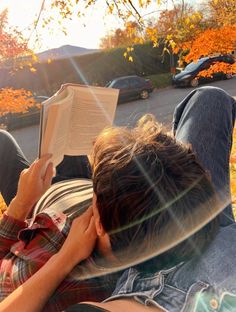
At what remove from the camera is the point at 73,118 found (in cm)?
158

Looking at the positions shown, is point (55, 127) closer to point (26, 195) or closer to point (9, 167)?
point (26, 195)

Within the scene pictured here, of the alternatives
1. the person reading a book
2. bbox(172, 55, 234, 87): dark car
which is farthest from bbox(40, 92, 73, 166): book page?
bbox(172, 55, 234, 87): dark car

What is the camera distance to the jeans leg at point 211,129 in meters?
1.42

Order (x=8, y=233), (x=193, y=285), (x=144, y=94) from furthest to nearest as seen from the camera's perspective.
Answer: (x=144, y=94) < (x=8, y=233) < (x=193, y=285)

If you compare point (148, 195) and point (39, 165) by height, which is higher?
point (148, 195)

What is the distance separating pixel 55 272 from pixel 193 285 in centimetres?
40

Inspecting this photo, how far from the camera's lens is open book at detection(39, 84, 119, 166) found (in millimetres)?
1371

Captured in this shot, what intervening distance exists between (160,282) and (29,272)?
0.52 metres

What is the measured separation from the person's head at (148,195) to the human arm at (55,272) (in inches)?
5.4

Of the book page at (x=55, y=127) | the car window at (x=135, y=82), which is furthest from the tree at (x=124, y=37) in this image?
the book page at (x=55, y=127)

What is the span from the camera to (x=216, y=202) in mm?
956

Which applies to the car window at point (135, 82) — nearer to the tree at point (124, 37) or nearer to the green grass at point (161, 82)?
the tree at point (124, 37)

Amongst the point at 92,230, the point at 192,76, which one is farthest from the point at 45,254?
the point at 192,76

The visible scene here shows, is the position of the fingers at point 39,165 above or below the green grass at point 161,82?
above
